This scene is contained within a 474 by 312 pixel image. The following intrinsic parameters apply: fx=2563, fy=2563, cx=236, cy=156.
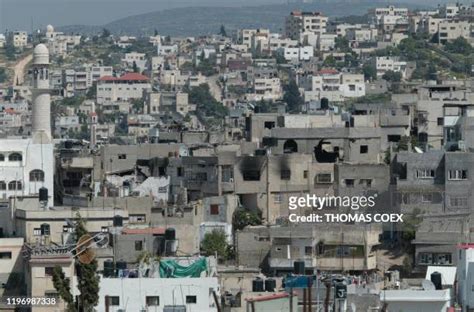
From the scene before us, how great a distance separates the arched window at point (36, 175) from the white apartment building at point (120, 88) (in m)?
98.3

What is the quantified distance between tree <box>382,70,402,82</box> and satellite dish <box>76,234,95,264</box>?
9056 centimetres

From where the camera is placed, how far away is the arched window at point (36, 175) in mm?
39250

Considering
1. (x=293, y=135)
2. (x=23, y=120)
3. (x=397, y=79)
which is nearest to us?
(x=293, y=135)

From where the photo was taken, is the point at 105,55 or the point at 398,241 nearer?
the point at 398,241

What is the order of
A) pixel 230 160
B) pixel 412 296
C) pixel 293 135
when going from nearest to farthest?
1. pixel 412 296
2. pixel 230 160
3. pixel 293 135

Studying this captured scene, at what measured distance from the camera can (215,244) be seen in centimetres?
3425

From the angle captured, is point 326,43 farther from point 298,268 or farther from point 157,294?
point 157,294

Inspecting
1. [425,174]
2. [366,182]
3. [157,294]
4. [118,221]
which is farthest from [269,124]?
[157,294]

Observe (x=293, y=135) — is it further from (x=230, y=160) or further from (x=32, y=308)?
(x=32, y=308)

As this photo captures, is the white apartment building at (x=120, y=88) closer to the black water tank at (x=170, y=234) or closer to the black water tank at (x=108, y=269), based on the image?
the black water tank at (x=170, y=234)

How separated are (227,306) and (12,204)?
8.48 meters

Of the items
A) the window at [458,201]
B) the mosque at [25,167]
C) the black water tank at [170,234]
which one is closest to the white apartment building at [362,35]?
the mosque at [25,167]

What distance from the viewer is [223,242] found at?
34438mm

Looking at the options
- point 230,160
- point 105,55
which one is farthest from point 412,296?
point 105,55
